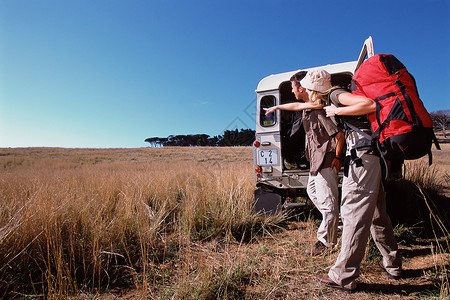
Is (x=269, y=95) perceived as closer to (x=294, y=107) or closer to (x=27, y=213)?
(x=294, y=107)

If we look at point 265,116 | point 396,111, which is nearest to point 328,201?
point 396,111

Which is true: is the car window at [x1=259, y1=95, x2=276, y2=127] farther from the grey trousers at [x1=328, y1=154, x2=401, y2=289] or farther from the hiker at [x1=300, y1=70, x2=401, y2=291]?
the grey trousers at [x1=328, y1=154, x2=401, y2=289]

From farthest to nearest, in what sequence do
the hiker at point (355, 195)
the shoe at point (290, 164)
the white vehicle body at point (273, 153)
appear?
the shoe at point (290, 164), the white vehicle body at point (273, 153), the hiker at point (355, 195)

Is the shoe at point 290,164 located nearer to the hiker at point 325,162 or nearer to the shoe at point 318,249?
the hiker at point 325,162

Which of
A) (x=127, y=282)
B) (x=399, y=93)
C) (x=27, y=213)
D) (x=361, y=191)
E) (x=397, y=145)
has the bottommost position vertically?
(x=127, y=282)

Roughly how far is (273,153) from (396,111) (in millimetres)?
2292

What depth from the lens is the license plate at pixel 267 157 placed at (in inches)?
145

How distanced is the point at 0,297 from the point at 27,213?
0.78 m

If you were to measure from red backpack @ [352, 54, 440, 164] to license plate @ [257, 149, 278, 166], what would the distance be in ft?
6.84

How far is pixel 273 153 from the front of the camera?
3.72m

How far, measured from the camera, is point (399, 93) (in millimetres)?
1499

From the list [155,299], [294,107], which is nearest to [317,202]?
[294,107]

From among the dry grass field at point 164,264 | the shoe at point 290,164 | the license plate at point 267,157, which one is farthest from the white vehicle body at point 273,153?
the dry grass field at point 164,264

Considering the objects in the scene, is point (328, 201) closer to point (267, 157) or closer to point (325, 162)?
point (325, 162)
